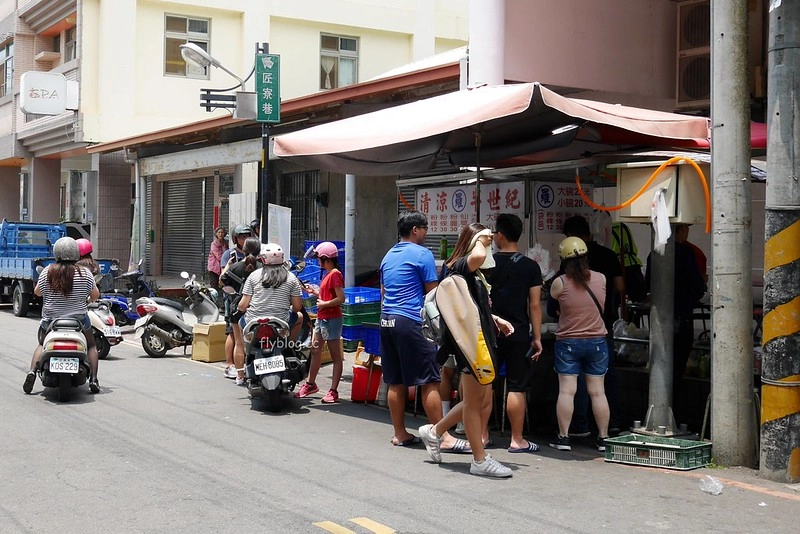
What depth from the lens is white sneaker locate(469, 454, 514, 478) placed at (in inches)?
275

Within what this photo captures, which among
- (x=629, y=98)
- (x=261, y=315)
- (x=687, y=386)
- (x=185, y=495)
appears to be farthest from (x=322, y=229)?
(x=185, y=495)

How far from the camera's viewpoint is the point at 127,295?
63.8 ft

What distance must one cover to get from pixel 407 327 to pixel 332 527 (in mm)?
2548

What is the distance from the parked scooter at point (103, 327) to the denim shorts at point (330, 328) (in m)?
4.07

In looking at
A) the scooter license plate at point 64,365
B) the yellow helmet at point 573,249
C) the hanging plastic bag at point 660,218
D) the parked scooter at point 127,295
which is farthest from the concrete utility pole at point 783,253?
the parked scooter at point 127,295

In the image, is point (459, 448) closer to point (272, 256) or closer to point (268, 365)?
point (268, 365)

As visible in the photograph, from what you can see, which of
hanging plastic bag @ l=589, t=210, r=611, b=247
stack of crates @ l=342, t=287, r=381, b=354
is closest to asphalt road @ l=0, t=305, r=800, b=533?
stack of crates @ l=342, t=287, r=381, b=354

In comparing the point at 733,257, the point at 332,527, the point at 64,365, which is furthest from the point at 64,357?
the point at 733,257

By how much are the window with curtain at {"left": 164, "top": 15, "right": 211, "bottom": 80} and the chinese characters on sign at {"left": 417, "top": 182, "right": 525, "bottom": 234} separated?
18.3 meters

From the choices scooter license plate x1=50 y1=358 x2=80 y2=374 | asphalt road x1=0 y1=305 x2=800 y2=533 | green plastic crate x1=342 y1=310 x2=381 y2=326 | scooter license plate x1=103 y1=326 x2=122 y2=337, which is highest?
green plastic crate x1=342 y1=310 x2=381 y2=326

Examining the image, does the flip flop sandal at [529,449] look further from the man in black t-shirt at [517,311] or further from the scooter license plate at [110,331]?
the scooter license plate at [110,331]

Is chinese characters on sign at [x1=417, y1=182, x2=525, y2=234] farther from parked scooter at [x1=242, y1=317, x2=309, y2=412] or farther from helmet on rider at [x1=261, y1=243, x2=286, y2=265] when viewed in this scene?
parked scooter at [x1=242, y1=317, x2=309, y2=412]

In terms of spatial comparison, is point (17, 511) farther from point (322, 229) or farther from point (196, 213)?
point (196, 213)

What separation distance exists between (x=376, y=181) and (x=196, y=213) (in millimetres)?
11074
